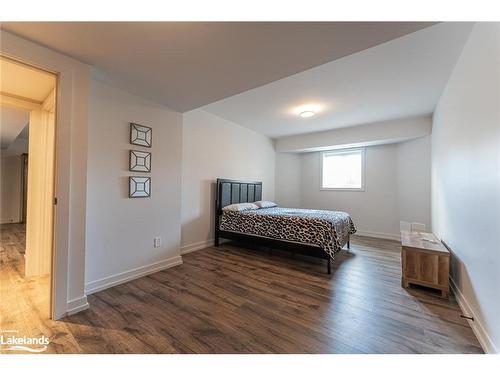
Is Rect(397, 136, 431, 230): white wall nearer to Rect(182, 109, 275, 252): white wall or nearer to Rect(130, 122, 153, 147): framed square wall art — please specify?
Rect(182, 109, 275, 252): white wall

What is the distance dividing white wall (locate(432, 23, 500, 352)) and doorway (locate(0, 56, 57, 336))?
323 centimetres

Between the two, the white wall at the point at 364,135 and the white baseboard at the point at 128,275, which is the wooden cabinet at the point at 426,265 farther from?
the white baseboard at the point at 128,275

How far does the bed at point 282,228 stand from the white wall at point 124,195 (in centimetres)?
109

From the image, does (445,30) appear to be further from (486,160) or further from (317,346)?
(317,346)

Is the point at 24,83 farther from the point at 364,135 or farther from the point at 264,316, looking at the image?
the point at 364,135

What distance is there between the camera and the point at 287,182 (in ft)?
19.4

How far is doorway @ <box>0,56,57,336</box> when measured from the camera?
1698mm

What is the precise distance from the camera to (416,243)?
2418 millimetres

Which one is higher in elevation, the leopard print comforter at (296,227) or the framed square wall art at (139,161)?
the framed square wall art at (139,161)

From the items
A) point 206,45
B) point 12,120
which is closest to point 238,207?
point 206,45

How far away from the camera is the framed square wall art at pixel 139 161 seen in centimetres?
243

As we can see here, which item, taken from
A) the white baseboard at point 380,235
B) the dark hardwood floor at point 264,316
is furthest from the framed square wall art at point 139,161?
the white baseboard at point 380,235

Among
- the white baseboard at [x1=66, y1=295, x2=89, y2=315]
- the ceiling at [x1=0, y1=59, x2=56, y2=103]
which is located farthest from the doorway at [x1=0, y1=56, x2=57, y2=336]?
the white baseboard at [x1=66, y1=295, x2=89, y2=315]
